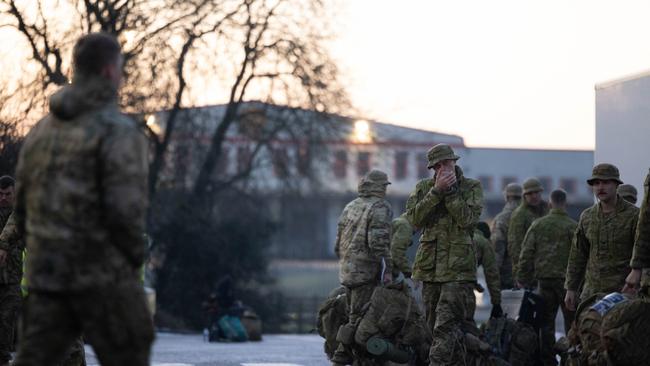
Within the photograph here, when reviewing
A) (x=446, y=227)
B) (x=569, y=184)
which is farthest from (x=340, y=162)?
(x=569, y=184)

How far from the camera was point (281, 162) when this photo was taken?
40594 millimetres

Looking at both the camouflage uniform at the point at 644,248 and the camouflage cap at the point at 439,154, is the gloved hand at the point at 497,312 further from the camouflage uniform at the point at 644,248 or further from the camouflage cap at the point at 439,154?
the camouflage uniform at the point at 644,248

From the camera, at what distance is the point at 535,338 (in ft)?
50.7

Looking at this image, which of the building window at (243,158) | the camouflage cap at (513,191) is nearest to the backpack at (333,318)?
the camouflage cap at (513,191)

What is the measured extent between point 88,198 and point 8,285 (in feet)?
21.1

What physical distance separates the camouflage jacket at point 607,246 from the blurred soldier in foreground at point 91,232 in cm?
628

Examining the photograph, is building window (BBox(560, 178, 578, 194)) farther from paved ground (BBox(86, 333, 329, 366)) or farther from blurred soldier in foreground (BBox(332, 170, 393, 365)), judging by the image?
blurred soldier in foreground (BBox(332, 170, 393, 365))

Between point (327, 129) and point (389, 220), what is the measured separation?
24.4 m

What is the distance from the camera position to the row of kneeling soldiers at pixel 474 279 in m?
11.3

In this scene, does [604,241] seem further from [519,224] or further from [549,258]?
[519,224]

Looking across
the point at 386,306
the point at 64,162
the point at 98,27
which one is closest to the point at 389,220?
the point at 386,306

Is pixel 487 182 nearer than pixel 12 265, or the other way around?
pixel 12 265

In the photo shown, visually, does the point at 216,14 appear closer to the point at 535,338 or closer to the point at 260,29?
the point at 260,29

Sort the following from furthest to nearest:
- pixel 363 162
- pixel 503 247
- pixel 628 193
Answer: pixel 363 162 → pixel 503 247 → pixel 628 193
